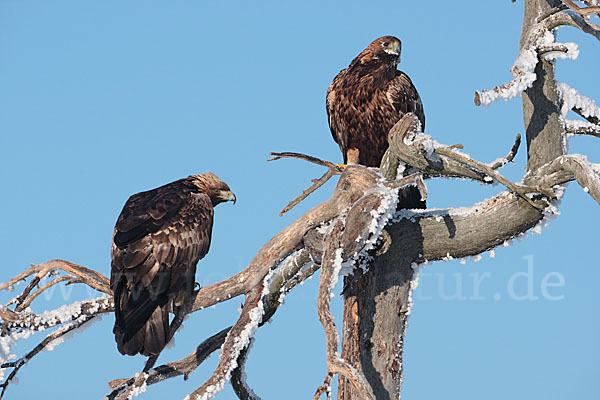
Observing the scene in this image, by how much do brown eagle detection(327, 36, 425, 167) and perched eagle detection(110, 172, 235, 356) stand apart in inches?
70.7

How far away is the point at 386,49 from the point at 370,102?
0.90 meters

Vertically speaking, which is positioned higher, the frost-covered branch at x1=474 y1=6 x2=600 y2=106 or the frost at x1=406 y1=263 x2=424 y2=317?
the frost-covered branch at x1=474 y1=6 x2=600 y2=106

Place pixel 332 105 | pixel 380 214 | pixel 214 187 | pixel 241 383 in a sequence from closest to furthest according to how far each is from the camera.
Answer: pixel 380 214 < pixel 241 383 < pixel 332 105 < pixel 214 187

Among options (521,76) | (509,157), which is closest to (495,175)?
(509,157)

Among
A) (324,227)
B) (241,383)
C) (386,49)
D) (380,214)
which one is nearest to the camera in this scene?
(380,214)

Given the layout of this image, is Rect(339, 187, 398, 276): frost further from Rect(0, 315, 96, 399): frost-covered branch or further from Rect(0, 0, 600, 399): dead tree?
Rect(0, 315, 96, 399): frost-covered branch

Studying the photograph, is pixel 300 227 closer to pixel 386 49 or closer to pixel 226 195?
pixel 226 195

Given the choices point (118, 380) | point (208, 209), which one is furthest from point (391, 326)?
point (118, 380)

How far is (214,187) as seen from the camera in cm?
826

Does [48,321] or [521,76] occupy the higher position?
[521,76]

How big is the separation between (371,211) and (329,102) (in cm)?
248

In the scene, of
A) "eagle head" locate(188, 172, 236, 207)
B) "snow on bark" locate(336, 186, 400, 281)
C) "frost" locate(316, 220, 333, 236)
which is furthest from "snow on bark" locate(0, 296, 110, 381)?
"snow on bark" locate(336, 186, 400, 281)

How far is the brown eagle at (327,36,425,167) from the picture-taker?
7434mm

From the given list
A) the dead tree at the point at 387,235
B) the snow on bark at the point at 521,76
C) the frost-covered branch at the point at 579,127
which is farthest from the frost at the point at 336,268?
the frost-covered branch at the point at 579,127
